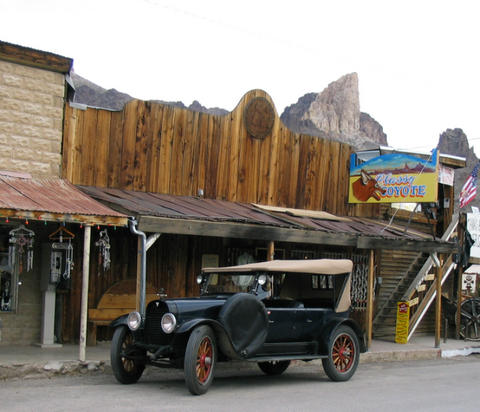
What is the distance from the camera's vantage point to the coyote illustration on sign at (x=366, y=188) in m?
17.1

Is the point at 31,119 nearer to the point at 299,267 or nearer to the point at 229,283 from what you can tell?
the point at 229,283

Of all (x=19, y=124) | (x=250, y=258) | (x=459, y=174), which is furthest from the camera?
(x=459, y=174)

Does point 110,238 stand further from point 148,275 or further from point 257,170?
point 257,170

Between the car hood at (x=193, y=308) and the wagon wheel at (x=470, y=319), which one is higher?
the car hood at (x=193, y=308)

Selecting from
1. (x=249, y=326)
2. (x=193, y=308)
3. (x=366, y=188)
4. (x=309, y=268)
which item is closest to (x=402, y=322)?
(x=366, y=188)

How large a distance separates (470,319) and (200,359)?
12.7m

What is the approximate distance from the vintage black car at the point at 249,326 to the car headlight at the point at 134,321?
14 mm

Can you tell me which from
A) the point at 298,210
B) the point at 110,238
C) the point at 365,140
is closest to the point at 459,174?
the point at 365,140

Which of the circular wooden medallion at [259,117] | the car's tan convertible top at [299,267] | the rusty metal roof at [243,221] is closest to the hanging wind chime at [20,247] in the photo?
the rusty metal roof at [243,221]

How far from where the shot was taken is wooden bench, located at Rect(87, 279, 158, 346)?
13.0 m

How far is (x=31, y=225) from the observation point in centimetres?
1257

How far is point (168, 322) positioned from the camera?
356 inches

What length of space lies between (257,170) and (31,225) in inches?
227

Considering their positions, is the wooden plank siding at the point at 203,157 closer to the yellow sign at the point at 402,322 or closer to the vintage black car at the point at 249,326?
the yellow sign at the point at 402,322
